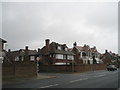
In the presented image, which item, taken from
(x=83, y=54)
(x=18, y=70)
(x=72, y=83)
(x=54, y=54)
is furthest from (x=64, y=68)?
(x=83, y=54)

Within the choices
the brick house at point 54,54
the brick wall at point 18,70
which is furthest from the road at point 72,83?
the brick house at point 54,54

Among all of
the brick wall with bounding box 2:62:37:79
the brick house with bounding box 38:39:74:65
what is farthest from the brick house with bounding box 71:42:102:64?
the brick wall with bounding box 2:62:37:79

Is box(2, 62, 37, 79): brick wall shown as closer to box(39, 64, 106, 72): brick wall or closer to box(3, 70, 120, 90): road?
box(3, 70, 120, 90): road

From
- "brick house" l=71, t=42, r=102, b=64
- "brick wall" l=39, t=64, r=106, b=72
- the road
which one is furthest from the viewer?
"brick house" l=71, t=42, r=102, b=64

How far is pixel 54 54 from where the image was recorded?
67.4 meters

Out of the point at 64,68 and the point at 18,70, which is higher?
the point at 18,70

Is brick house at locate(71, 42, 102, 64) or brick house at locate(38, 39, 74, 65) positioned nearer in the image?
brick house at locate(38, 39, 74, 65)

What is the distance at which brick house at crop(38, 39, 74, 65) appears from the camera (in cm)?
6756

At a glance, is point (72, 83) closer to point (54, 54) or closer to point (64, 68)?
point (64, 68)

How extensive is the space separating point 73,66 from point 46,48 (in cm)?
2201

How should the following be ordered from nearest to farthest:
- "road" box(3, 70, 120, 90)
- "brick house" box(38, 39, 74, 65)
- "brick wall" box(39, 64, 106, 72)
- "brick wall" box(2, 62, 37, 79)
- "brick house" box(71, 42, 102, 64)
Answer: "road" box(3, 70, 120, 90), "brick wall" box(2, 62, 37, 79), "brick wall" box(39, 64, 106, 72), "brick house" box(38, 39, 74, 65), "brick house" box(71, 42, 102, 64)

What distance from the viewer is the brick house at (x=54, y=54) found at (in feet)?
222

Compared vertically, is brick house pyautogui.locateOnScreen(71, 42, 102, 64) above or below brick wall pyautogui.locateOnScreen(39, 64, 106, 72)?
above

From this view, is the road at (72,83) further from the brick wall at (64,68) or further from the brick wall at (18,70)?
the brick wall at (64,68)
